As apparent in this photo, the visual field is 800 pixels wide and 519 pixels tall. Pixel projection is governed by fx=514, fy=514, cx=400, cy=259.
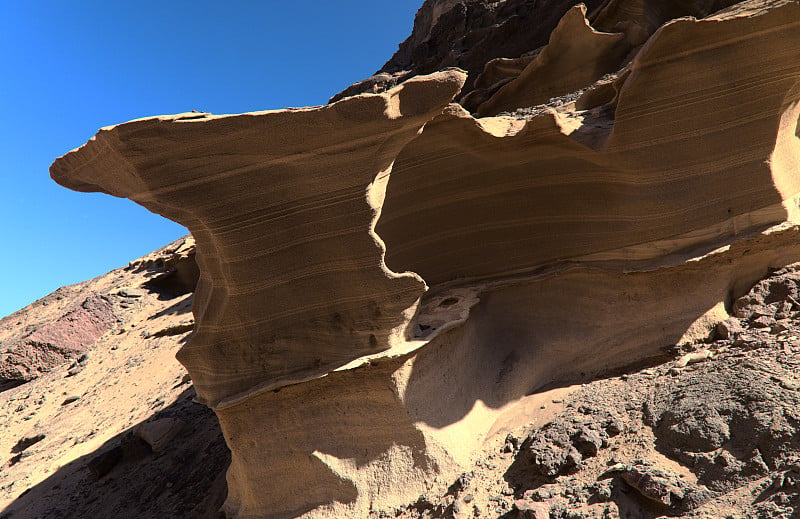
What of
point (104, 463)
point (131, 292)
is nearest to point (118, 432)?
point (104, 463)

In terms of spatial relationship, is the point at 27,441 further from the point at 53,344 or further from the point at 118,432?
the point at 53,344

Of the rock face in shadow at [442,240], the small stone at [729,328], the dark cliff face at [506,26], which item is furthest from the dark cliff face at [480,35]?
the small stone at [729,328]

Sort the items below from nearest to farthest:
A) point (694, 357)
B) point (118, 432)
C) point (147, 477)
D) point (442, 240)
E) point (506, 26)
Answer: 1. point (694, 357)
2. point (442, 240)
3. point (147, 477)
4. point (118, 432)
5. point (506, 26)

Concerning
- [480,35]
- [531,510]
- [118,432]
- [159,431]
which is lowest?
[531,510]

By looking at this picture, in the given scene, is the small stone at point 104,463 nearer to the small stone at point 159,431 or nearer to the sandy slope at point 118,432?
the sandy slope at point 118,432

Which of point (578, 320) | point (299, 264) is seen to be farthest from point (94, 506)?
point (578, 320)

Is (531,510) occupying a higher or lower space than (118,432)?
lower

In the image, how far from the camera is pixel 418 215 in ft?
16.2

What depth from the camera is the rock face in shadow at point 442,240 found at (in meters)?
3.50

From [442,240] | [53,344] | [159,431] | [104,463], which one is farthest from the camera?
[53,344]

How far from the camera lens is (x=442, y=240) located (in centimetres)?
507

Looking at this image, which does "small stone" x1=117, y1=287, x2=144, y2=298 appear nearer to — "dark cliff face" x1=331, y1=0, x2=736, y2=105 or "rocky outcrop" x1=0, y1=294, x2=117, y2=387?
"rocky outcrop" x1=0, y1=294, x2=117, y2=387

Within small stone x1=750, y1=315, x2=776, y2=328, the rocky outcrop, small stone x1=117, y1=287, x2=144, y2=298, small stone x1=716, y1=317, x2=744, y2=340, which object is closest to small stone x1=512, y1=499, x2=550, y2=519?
small stone x1=716, y1=317, x2=744, y2=340

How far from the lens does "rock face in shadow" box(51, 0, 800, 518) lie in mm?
3498
